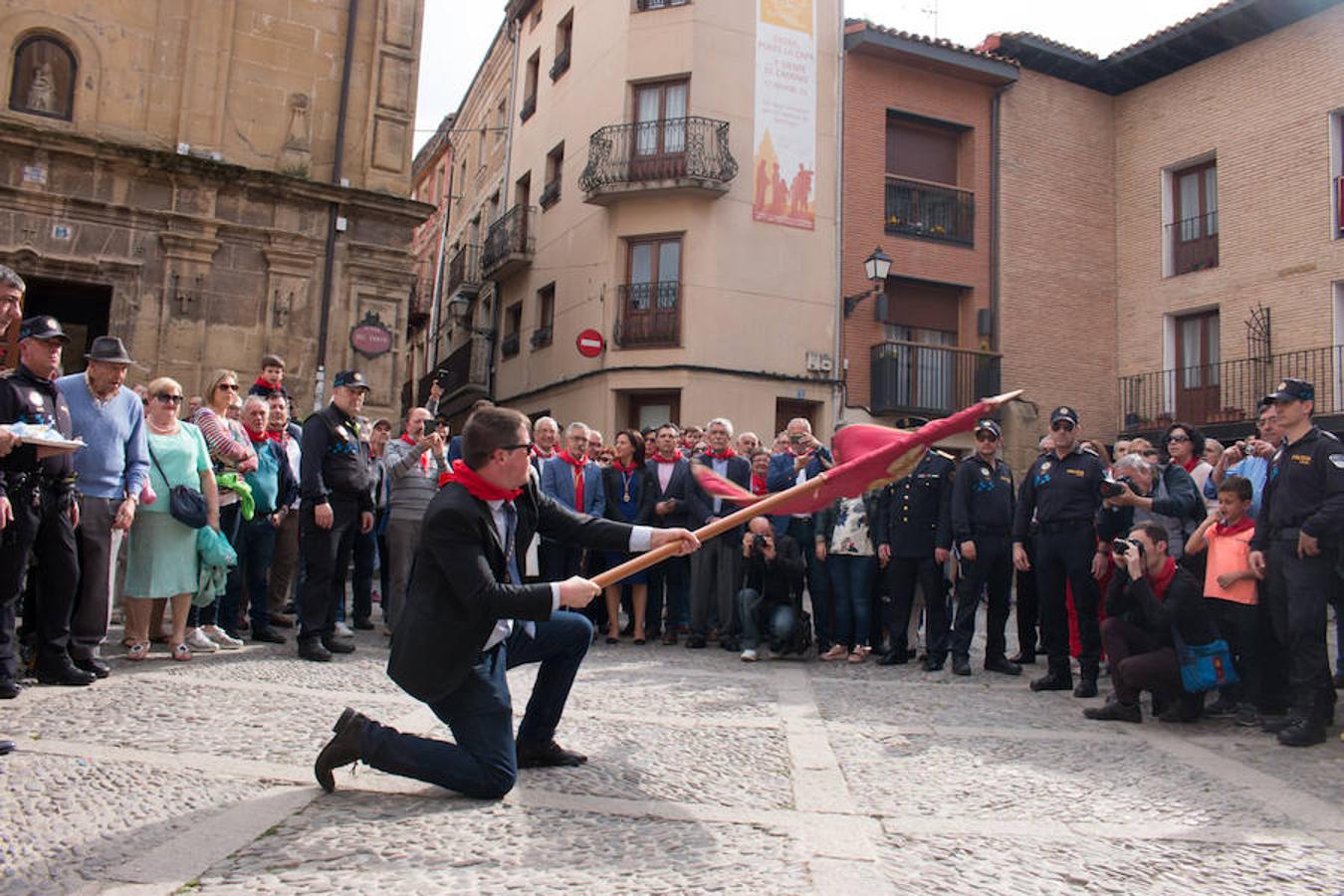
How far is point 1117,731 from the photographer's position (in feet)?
19.3

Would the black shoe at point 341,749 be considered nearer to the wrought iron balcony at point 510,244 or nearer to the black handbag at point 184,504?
the black handbag at point 184,504

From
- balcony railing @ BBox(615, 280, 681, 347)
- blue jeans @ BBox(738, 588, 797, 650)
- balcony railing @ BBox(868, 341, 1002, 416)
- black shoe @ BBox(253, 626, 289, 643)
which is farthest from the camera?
balcony railing @ BBox(868, 341, 1002, 416)

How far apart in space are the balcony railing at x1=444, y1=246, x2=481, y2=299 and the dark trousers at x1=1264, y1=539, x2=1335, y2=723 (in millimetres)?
24748

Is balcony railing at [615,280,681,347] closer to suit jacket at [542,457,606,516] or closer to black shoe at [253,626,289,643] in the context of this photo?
suit jacket at [542,457,606,516]

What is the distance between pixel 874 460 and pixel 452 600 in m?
2.24

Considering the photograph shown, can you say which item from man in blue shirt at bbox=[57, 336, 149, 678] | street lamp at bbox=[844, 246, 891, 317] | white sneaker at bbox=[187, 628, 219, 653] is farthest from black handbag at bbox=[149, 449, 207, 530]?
street lamp at bbox=[844, 246, 891, 317]

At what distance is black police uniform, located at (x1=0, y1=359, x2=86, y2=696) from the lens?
5.16 meters

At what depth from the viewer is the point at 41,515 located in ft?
17.7

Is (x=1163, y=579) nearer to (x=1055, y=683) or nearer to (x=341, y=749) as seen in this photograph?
(x=1055, y=683)

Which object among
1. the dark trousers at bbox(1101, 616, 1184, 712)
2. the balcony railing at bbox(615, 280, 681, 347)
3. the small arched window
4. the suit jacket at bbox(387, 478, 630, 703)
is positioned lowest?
the dark trousers at bbox(1101, 616, 1184, 712)

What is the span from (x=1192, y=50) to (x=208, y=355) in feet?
66.3

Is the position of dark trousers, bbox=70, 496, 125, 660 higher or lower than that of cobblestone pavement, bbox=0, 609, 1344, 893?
higher

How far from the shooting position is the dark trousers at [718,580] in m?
9.00

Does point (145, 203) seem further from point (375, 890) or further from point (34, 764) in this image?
point (375, 890)
